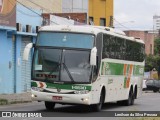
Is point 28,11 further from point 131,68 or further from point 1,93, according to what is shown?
point 131,68

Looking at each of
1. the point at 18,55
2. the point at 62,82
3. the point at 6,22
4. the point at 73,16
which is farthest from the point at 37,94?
the point at 73,16

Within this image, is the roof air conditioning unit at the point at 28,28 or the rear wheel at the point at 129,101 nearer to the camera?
the rear wheel at the point at 129,101

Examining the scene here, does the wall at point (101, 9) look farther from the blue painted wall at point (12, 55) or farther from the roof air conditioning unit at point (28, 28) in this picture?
the roof air conditioning unit at point (28, 28)

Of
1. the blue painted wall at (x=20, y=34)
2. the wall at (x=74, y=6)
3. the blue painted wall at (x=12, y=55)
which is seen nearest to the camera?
the blue painted wall at (x=12, y=55)

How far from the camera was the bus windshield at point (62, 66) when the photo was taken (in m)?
19.9

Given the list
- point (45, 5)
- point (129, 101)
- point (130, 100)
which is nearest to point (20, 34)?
point (45, 5)

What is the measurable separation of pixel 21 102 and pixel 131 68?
5.94 metres

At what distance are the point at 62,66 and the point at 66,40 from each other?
1.11m

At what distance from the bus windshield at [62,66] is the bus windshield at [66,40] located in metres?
0.22

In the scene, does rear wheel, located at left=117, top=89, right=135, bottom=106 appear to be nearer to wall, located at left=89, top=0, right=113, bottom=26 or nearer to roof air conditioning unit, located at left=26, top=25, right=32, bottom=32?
roof air conditioning unit, located at left=26, top=25, right=32, bottom=32

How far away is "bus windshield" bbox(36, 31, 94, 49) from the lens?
20281 mm

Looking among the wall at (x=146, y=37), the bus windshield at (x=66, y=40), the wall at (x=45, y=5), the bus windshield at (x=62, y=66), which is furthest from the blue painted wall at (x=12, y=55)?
the wall at (x=146, y=37)

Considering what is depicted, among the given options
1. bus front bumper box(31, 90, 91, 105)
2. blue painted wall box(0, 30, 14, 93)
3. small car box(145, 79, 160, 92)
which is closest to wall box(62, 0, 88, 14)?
small car box(145, 79, 160, 92)

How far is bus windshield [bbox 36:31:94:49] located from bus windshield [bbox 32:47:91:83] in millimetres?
224
